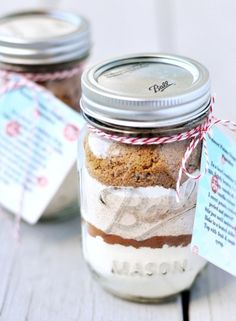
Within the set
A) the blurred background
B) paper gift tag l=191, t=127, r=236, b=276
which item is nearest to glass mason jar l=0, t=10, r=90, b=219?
paper gift tag l=191, t=127, r=236, b=276

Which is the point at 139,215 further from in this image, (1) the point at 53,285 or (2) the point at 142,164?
(1) the point at 53,285

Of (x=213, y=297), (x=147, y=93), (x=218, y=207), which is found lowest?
(x=213, y=297)

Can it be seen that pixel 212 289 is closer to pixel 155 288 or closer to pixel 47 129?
pixel 155 288

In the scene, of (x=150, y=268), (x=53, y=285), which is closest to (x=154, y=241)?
(x=150, y=268)

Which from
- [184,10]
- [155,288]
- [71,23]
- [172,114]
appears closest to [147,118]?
[172,114]

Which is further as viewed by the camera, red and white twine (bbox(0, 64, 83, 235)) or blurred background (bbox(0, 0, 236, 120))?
blurred background (bbox(0, 0, 236, 120))

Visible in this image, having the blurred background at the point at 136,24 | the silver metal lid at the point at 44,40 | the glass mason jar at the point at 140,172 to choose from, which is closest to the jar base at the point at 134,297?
the glass mason jar at the point at 140,172

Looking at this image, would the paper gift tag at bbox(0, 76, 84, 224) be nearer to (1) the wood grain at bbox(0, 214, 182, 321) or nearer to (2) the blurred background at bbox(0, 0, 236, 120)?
(1) the wood grain at bbox(0, 214, 182, 321)

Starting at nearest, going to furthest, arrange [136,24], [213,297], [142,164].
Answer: [142,164] → [213,297] → [136,24]
